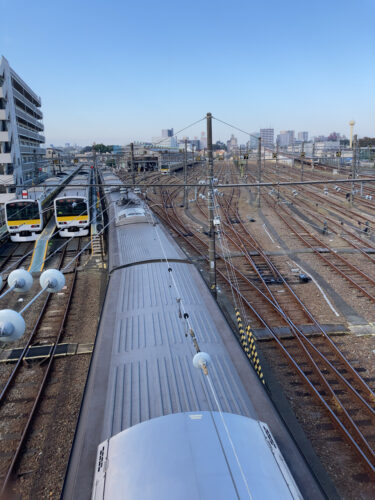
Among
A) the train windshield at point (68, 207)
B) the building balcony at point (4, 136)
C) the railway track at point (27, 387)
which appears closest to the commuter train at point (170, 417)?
the railway track at point (27, 387)

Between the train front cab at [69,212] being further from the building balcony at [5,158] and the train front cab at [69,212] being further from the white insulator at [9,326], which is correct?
the white insulator at [9,326]

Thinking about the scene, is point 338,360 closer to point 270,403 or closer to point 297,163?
point 270,403

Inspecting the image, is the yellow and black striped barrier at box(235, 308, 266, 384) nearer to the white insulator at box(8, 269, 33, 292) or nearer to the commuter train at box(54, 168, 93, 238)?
the white insulator at box(8, 269, 33, 292)

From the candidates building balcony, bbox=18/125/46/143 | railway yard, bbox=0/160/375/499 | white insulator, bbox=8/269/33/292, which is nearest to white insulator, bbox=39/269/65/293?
white insulator, bbox=8/269/33/292

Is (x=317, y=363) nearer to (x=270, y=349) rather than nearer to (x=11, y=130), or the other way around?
(x=270, y=349)

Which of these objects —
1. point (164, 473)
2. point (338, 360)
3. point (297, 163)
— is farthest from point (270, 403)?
point (297, 163)

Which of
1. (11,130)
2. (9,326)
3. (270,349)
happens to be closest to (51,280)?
Answer: (9,326)

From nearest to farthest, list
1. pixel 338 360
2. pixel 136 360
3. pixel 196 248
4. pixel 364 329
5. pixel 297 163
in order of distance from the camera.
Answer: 1. pixel 136 360
2. pixel 338 360
3. pixel 364 329
4. pixel 196 248
5. pixel 297 163

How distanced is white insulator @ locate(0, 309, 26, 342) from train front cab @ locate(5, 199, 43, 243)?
1631 centimetres

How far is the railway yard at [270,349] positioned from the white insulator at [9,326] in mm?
1283

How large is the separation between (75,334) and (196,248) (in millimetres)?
8682

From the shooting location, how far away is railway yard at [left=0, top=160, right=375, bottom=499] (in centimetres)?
594

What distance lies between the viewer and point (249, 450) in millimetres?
3379

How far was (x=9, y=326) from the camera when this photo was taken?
382 cm
